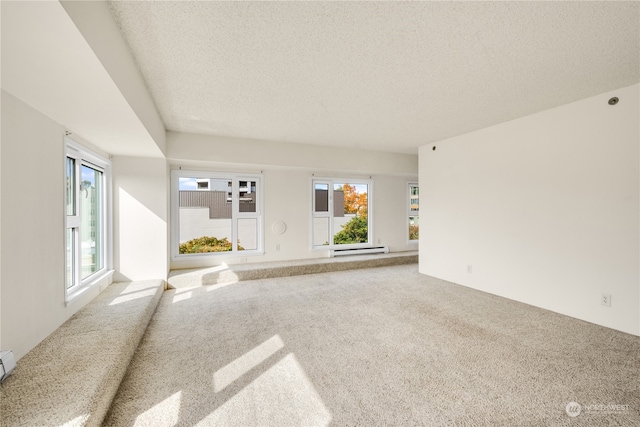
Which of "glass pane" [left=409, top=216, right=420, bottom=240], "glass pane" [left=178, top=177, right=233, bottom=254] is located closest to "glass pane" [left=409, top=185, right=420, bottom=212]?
"glass pane" [left=409, top=216, right=420, bottom=240]

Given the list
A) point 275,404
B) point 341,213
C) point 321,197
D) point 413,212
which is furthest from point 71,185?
point 413,212

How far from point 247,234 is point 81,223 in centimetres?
265

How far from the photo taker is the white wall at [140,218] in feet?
12.8

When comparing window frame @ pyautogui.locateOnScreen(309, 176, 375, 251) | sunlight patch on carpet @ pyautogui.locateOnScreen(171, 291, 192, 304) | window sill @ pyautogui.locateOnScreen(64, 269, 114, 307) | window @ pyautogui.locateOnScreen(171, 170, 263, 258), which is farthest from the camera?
window frame @ pyautogui.locateOnScreen(309, 176, 375, 251)

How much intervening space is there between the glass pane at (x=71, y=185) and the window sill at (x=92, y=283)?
83cm

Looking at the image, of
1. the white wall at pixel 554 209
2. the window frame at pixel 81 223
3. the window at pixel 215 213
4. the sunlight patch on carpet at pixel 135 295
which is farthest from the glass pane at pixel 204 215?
the white wall at pixel 554 209

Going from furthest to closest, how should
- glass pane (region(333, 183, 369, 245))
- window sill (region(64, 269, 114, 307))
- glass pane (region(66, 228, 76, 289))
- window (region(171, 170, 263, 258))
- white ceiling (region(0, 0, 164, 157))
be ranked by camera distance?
glass pane (region(333, 183, 369, 245)) → window (region(171, 170, 263, 258)) → glass pane (region(66, 228, 76, 289)) → window sill (region(64, 269, 114, 307)) → white ceiling (region(0, 0, 164, 157))

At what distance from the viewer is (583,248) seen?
292cm

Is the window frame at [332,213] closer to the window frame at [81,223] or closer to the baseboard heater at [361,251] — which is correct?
the baseboard heater at [361,251]

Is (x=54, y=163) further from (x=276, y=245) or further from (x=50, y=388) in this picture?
(x=276, y=245)

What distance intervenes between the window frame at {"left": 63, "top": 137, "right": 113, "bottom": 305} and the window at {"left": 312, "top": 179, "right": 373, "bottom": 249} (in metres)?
3.51

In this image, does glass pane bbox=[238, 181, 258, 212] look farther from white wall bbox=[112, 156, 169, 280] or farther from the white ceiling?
the white ceiling

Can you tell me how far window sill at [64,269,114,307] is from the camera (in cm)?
255

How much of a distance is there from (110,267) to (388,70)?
4366mm
